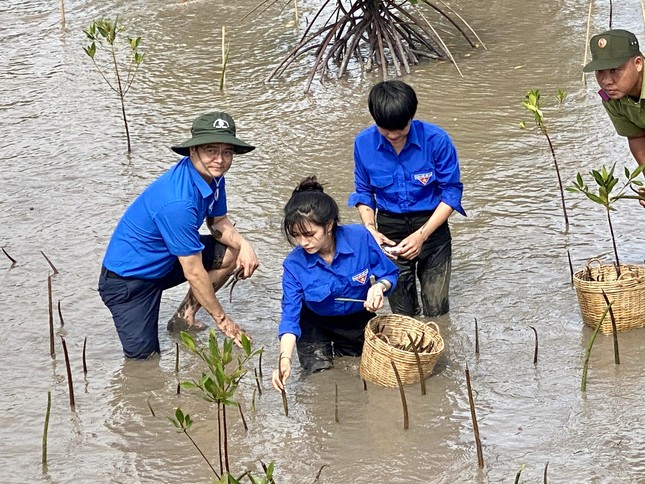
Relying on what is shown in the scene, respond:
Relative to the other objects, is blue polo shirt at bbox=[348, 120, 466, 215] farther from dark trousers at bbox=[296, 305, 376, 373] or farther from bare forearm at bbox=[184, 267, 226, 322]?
bare forearm at bbox=[184, 267, 226, 322]

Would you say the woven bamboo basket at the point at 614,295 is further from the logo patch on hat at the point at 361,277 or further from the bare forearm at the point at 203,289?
the bare forearm at the point at 203,289

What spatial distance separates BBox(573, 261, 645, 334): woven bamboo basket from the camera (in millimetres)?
5117

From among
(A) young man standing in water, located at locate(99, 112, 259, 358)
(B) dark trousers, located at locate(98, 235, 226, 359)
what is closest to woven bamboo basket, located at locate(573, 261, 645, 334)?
(A) young man standing in water, located at locate(99, 112, 259, 358)

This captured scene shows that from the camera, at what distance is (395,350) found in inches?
189

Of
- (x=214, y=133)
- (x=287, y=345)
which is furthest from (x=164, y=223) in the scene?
(x=287, y=345)

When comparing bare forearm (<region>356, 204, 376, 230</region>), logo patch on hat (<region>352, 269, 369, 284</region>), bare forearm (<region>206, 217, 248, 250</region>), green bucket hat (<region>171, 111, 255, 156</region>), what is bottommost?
logo patch on hat (<region>352, 269, 369, 284</region>)

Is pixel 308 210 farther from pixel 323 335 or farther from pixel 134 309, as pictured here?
pixel 134 309

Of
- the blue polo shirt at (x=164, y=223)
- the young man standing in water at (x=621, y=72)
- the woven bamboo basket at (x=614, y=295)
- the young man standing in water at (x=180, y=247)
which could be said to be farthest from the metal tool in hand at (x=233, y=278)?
the young man standing in water at (x=621, y=72)

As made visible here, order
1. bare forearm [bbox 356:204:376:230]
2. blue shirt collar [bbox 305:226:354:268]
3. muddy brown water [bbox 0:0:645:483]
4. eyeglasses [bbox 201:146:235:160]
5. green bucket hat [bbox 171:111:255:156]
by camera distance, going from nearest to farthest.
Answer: muddy brown water [bbox 0:0:645:483] → blue shirt collar [bbox 305:226:354:268] → green bucket hat [bbox 171:111:255:156] → eyeglasses [bbox 201:146:235:160] → bare forearm [bbox 356:204:376:230]

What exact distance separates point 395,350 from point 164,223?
130 cm

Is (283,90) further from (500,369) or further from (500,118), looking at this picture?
(500,369)

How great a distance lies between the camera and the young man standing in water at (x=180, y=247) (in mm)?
5203

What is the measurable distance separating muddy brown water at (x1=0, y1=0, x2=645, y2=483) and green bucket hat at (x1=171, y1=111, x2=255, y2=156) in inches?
44.1

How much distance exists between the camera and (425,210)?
5.66 m
